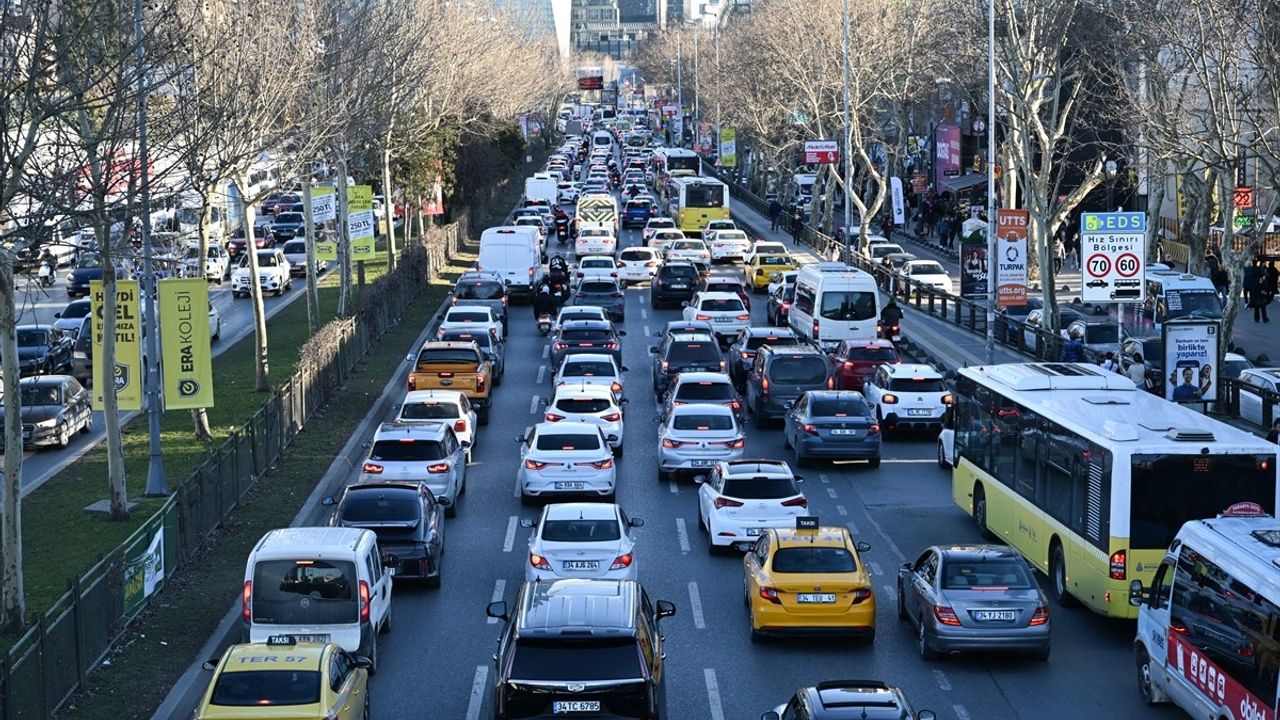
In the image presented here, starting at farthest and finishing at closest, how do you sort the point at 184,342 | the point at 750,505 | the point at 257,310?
the point at 257,310
the point at 184,342
the point at 750,505

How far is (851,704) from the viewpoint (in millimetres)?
14195

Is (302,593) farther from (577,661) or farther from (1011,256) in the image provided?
(1011,256)

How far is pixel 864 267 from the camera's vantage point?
64.5 metres

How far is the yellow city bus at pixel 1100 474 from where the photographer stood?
20.6m

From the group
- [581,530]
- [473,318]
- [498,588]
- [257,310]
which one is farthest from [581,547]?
[473,318]

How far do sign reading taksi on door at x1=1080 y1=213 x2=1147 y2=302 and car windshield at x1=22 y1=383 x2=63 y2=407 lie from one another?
21741mm

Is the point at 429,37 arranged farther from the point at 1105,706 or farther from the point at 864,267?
the point at 1105,706

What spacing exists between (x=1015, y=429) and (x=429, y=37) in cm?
4710

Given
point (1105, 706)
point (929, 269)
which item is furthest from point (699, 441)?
point (929, 269)

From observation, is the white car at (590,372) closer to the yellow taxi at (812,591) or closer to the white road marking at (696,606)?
the white road marking at (696,606)

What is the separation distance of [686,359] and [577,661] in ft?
82.7

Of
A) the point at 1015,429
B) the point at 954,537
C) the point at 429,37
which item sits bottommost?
the point at 954,537

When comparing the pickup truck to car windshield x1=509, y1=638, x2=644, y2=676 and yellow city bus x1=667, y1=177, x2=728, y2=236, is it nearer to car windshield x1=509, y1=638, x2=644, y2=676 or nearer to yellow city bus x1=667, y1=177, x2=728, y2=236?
car windshield x1=509, y1=638, x2=644, y2=676

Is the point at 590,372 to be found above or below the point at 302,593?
below
